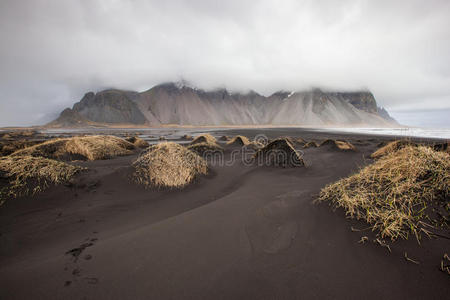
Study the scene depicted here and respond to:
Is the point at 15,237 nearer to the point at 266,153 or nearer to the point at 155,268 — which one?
the point at 155,268

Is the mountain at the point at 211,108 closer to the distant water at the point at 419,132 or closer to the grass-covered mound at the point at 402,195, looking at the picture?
the distant water at the point at 419,132

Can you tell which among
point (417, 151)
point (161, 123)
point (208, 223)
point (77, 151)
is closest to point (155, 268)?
point (208, 223)

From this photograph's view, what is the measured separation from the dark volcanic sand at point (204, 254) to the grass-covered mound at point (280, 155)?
304 centimetres

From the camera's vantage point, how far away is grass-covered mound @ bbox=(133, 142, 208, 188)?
14.1 feet

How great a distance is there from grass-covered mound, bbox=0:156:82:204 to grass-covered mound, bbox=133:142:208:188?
4.80 ft

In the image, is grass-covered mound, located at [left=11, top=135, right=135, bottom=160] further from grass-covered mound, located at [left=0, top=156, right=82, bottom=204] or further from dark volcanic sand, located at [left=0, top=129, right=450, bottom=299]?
dark volcanic sand, located at [left=0, top=129, right=450, bottom=299]

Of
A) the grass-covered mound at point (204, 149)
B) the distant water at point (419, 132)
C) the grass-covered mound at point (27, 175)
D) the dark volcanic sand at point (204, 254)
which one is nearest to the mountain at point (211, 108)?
the distant water at point (419, 132)

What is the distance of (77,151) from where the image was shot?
714 centimetres

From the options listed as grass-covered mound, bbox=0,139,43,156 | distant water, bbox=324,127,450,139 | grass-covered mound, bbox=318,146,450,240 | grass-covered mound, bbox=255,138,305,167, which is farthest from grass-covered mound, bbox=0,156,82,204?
distant water, bbox=324,127,450,139

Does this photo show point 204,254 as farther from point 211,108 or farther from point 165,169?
point 211,108

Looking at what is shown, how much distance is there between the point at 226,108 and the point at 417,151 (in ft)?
532

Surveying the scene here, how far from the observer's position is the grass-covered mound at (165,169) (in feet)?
14.1

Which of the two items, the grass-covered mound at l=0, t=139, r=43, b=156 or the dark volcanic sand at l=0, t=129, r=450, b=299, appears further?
the grass-covered mound at l=0, t=139, r=43, b=156

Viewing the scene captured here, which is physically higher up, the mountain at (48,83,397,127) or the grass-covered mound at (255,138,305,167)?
the mountain at (48,83,397,127)
